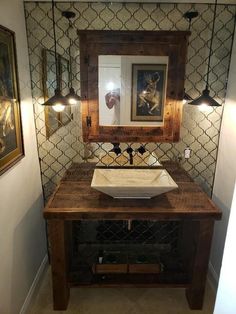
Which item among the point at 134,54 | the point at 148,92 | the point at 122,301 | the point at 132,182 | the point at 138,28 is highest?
the point at 138,28

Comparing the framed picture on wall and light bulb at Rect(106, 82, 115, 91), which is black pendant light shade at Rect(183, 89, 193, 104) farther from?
the framed picture on wall

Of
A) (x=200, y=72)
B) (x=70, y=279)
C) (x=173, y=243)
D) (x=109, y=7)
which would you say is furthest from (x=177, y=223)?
(x=109, y=7)

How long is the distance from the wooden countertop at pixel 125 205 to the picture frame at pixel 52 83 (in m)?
0.53

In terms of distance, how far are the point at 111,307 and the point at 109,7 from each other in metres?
2.27

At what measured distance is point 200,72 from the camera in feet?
6.31

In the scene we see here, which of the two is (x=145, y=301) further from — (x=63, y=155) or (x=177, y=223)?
(x=63, y=155)

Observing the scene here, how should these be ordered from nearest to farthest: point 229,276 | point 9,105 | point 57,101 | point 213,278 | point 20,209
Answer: point 229,276, point 9,105, point 57,101, point 20,209, point 213,278

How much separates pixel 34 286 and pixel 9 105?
4.71 ft

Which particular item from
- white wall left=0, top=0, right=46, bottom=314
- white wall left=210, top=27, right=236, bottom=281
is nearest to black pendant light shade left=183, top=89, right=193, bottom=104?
white wall left=210, top=27, right=236, bottom=281

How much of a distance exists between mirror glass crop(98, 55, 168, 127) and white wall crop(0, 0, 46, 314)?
22.2 inches

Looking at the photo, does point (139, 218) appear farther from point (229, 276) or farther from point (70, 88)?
point (70, 88)

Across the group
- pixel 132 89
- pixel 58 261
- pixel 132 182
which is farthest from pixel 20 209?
pixel 132 89

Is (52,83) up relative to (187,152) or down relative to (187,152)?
up

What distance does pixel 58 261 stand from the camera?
164 centimetres
